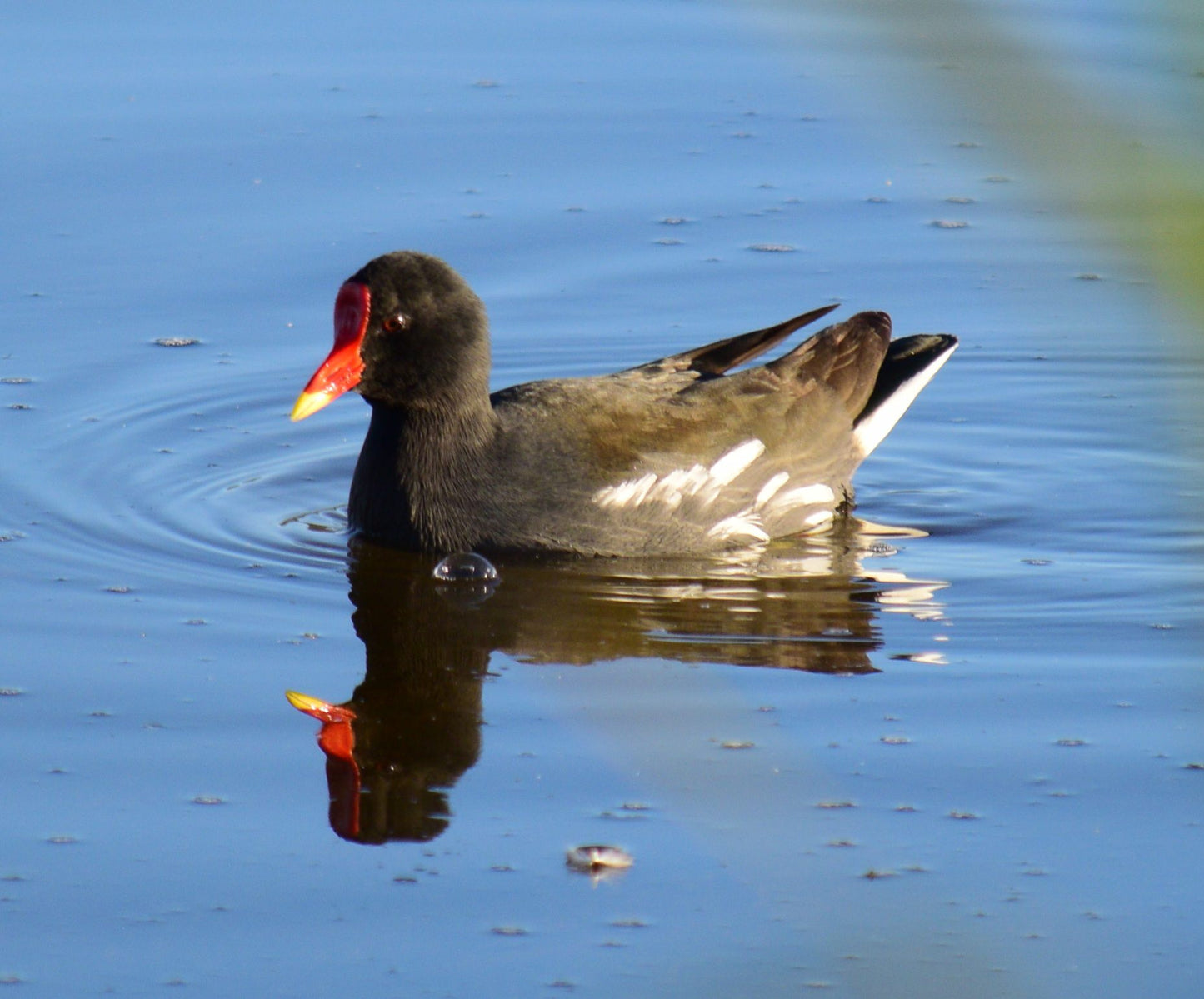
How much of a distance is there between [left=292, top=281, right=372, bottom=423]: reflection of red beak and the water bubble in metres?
0.71

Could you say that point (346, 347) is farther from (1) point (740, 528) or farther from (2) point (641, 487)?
(1) point (740, 528)

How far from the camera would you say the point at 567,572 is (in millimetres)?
6246

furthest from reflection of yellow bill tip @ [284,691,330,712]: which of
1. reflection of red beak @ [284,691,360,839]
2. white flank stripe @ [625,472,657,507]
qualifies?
white flank stripe @ [625,472,657,507]

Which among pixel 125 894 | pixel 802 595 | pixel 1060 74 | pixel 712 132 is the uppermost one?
pixel 712 132

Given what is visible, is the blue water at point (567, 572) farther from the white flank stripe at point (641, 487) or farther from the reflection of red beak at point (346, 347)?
the reflection of red beak at point (346, 347)

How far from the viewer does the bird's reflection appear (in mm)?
4613

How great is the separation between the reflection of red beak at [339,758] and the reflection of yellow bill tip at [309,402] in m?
1.32

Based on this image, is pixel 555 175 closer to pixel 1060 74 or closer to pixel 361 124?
pixel 361 124

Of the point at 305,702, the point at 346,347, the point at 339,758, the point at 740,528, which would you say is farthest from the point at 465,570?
the point at 339,758

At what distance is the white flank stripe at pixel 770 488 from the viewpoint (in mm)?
6797

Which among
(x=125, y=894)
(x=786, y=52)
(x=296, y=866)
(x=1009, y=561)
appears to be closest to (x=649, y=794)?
(x=296, y=866)

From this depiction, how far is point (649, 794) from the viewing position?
4422 millimetres

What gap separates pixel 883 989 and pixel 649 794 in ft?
10.2

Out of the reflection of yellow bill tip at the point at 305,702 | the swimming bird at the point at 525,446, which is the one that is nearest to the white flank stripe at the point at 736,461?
the swimming bird at the point at 525,446
